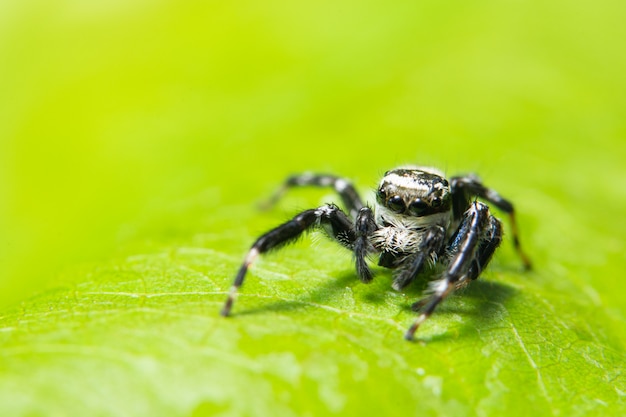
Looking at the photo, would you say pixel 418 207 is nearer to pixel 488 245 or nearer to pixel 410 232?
pixel 410 232

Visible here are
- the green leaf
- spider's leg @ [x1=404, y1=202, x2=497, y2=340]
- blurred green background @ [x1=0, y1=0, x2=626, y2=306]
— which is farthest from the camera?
blurred green background @ [x1=0, y1=0, x2=626, y2=306]

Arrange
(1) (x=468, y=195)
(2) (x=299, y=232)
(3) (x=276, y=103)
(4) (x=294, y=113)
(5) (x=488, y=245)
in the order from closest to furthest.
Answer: (2) (x=299, y=232) → (5) (x=488, y=245) → (1) (x=468, y=195) → (4) (x=294, y=113) → (3) (x=276, y=103)

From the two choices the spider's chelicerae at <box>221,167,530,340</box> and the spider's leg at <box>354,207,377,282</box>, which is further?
the spider's leg at <box>354,207,377,282</box>

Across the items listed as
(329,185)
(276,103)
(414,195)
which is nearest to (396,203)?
(414,195)

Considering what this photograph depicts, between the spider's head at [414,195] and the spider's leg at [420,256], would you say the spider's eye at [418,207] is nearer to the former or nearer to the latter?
the spider's head at [414,195]

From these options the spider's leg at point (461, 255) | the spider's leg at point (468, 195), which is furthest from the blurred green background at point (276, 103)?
the spider's leg at point (461, 255)

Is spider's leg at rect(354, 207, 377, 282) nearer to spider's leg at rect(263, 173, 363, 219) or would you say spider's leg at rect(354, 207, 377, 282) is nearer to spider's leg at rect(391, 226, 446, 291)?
spider's leg at rect(391, 226, 446, 291)

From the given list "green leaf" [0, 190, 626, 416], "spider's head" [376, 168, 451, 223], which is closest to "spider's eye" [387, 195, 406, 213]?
"spider's head" [376, 168, 451, 223]
